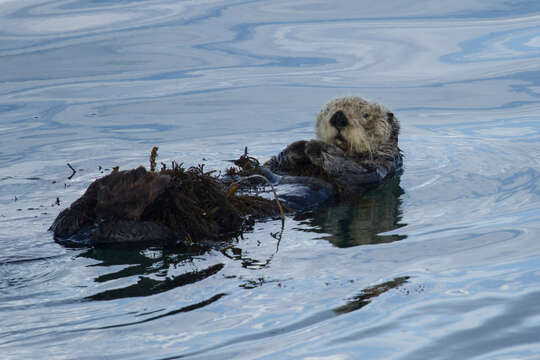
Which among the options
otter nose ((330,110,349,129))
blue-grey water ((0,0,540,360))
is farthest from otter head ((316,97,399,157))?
blue-grey water ((0,0,540,360))

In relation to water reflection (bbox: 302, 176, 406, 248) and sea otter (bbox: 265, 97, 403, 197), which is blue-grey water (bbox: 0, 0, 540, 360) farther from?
sea otter (bbox: 265, 97, 403, 197)

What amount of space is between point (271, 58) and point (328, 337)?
31.4 feet

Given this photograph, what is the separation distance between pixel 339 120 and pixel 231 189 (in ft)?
5.67

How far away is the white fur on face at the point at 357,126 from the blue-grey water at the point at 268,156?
1.43 feet

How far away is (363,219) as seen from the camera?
5.37 metres

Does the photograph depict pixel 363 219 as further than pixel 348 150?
No

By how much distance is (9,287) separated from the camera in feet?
12.2

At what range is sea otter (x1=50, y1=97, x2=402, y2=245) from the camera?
4324 millimetres

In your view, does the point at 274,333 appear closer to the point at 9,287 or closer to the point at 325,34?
the point at 9,287

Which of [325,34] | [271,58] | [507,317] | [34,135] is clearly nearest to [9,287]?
[507,317]

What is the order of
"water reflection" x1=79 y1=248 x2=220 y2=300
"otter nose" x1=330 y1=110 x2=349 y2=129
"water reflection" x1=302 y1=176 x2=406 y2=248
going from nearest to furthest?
1. "water reflection" x1=79 y1=248 x2=220 y2=300
2. "water reflection" x1=302 y1=176 x2=406 y2=248
3. "otter nose" x1=330 y1=110 x2=349 y2=129

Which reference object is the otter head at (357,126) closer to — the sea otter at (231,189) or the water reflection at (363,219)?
the sea otter at (231,189)

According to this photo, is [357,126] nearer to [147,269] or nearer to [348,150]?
[348,150]

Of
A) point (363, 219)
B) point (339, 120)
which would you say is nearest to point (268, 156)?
point (339, 120)
